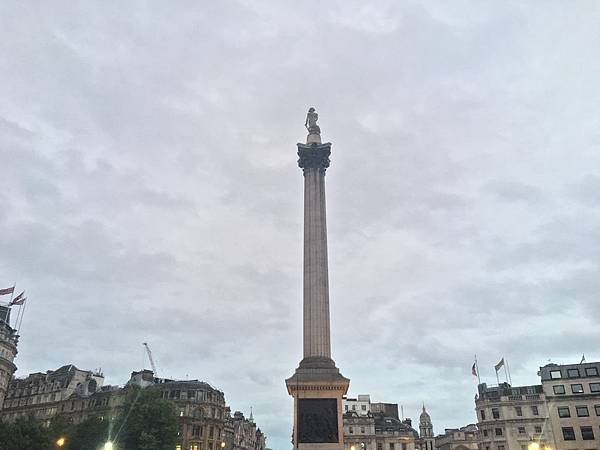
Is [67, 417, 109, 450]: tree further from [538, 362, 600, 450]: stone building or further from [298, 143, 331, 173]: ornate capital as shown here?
[538, 362, 600, 450]: stone building

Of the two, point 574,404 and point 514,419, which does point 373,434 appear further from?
point 574,404

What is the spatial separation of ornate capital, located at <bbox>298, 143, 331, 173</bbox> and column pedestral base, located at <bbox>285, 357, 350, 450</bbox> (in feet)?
73.4

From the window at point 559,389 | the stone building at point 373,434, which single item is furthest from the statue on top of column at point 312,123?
the stone building at point 373,434

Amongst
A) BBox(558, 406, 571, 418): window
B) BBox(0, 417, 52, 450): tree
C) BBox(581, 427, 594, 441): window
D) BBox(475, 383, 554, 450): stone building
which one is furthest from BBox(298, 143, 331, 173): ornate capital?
BBox(581, 427, 594, 441): window

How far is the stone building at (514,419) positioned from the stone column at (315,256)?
55.1 metres

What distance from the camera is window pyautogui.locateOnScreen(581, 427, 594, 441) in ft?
272

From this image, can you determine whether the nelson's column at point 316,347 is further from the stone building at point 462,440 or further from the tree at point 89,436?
the stone building at point 462,440

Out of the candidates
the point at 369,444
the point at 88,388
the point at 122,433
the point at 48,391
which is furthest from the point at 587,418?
the point at 48,391

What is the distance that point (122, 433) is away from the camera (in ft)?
243

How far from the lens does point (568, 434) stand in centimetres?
8406

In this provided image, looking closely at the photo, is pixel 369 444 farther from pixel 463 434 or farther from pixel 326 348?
pixel 326 348

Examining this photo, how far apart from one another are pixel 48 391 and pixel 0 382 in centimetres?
2301

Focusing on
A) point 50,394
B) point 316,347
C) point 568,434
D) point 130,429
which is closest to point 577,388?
point 568,434

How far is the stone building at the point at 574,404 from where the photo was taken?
83.3 meters
